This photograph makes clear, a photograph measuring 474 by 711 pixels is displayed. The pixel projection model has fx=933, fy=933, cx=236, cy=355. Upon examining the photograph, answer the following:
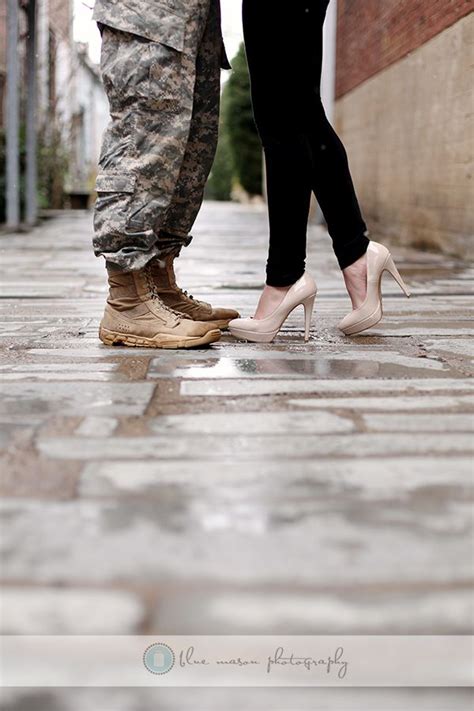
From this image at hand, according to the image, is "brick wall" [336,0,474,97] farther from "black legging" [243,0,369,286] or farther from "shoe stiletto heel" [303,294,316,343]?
"shoe stiletto heel" [303,294,316,343]

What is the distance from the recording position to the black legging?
2.04 m

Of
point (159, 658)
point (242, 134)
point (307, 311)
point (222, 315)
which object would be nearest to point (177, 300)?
point (222, 315)

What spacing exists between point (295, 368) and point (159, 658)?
1.12 meters

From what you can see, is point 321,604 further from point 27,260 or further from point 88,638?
point 27,260

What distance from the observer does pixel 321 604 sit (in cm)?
84

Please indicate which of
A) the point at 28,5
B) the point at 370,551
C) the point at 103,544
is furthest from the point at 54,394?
the point at 28,5

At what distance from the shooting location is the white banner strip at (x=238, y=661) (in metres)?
0.77

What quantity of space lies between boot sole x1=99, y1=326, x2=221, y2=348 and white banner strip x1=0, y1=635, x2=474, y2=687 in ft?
4.51

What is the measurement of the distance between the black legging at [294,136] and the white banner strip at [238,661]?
1467mm

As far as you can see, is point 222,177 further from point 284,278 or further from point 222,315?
point 284,278

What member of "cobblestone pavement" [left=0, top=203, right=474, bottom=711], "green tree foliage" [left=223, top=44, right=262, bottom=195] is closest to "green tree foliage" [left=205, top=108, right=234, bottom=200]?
"green tree foliage" [left=223, top=44, right=262, bottom=195]

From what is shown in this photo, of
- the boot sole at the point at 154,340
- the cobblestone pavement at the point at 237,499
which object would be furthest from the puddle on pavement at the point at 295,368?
the boot sole at the point at 154,340

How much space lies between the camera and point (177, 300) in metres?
2.46

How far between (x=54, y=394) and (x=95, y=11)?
3.05ft
